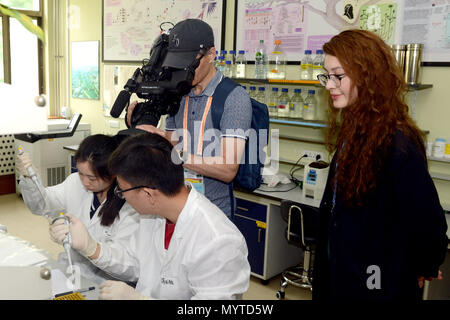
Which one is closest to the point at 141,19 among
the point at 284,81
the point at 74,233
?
the point at 284,81

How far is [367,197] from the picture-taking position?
122cm

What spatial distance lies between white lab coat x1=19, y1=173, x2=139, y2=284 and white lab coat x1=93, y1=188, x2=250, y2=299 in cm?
12

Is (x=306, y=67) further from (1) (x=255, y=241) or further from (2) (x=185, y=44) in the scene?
(2) (x=185, y=44)

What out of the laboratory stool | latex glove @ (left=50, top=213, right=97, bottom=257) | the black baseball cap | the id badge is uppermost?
the black baseball cap

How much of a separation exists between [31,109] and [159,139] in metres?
0.47

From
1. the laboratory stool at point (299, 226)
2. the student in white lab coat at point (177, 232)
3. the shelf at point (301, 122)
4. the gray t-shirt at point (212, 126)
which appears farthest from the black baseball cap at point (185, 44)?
the shelf at point (301, 122)

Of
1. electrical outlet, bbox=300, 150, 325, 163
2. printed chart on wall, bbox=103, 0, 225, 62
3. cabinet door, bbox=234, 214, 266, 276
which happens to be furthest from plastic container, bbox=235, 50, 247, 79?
cabinet door, bbox=234, 214, 266, 276

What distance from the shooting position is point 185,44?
1.55 m

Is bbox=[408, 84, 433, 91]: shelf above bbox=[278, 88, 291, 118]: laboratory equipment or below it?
above

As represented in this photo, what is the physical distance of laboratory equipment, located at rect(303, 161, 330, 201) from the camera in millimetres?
2732

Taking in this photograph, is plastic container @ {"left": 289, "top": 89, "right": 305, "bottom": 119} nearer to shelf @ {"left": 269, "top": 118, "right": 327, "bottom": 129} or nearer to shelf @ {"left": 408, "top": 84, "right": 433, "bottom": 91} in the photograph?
shelf @ {"left": 269, "top": 118, "right": 327, "bottom": 129}

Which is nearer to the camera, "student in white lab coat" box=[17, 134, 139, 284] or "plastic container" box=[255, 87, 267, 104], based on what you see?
"student in white lab coat" box=[17, 134, 139, 284]

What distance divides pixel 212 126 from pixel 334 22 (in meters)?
1.72
